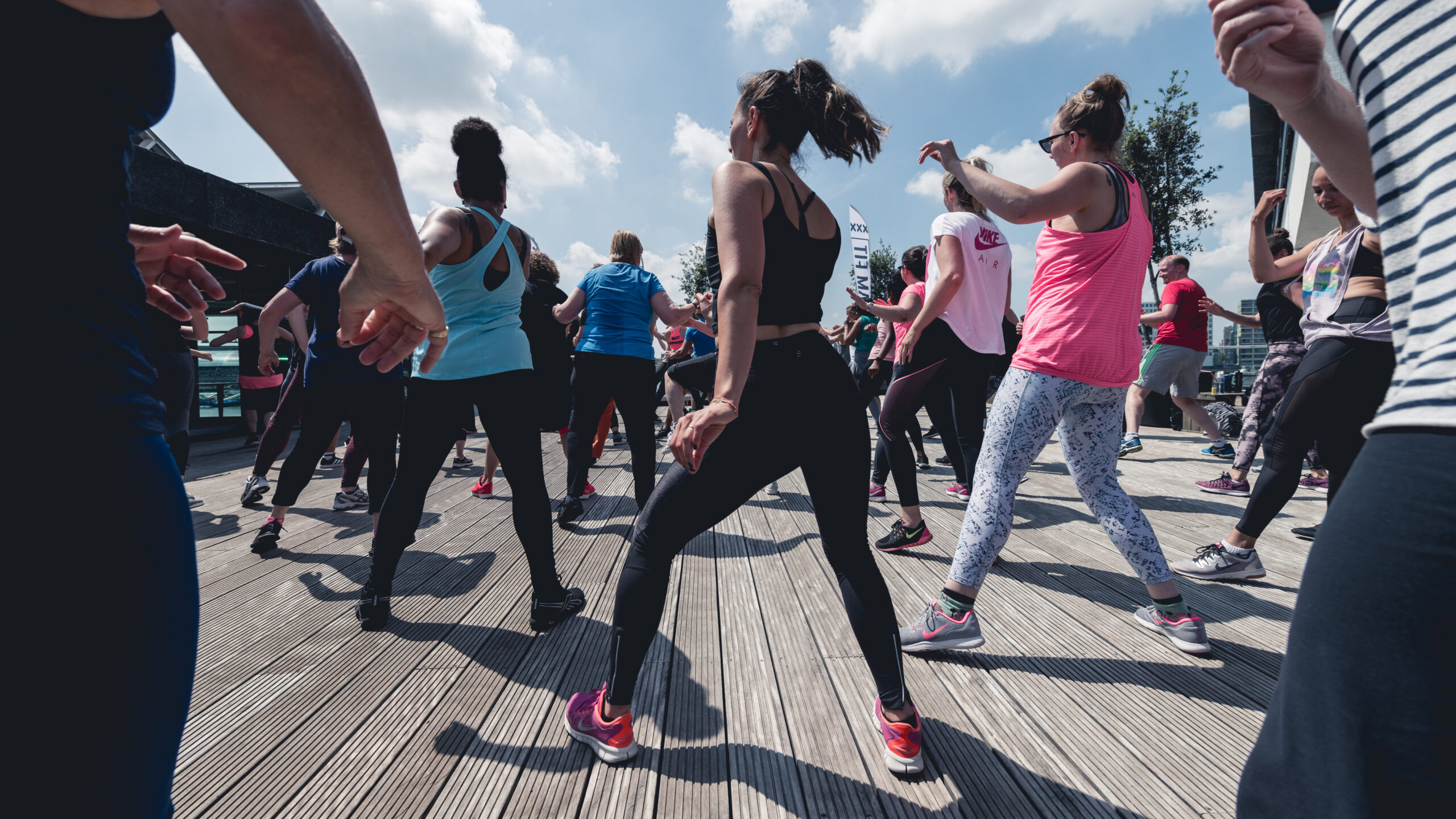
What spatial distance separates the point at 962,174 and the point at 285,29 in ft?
6.68

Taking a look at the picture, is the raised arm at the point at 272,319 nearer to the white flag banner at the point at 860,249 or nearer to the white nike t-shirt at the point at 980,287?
the white nike t-shirt at the point at 980,287

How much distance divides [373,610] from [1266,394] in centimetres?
686

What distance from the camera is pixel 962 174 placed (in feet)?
6.99

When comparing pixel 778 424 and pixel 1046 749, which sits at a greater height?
pixel 778 424

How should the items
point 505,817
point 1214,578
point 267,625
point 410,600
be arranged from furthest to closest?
point 1214,578, point 410,600, point 267,625, point 505,817

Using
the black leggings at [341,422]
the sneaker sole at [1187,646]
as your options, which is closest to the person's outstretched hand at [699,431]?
the sneaker sole at [1187,646]

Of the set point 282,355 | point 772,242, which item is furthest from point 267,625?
point 282,355

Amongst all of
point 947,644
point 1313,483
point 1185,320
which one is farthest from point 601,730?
point 1185,320

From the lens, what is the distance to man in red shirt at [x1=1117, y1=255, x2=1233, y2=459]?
6.48m

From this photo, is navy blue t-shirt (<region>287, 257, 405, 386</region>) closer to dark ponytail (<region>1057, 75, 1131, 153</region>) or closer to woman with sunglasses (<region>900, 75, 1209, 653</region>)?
woman with sunglasses (<region>900, 75, 1209, 653</region>)

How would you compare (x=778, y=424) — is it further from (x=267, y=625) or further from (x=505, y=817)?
(x=267, y=625)

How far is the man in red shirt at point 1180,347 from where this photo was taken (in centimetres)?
648

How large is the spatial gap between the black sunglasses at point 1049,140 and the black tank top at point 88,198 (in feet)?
8.88

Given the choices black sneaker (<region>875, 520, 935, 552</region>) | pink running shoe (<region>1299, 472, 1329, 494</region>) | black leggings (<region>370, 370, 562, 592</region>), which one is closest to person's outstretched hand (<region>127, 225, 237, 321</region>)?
black leggings (<region>370, 370, 562, 592</region>)
